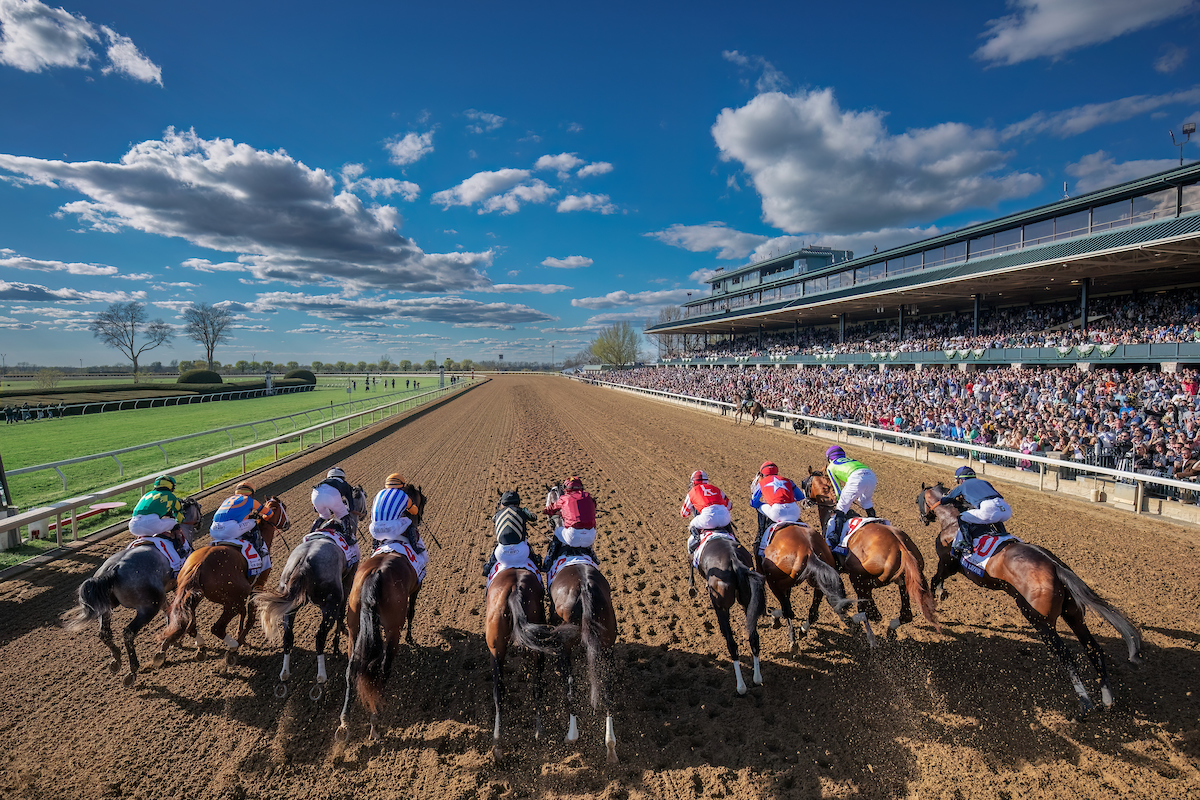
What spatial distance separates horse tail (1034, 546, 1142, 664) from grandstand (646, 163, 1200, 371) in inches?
554

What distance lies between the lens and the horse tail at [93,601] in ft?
11.5

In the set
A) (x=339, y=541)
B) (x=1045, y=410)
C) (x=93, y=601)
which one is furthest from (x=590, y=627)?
(x=1045, y=410)

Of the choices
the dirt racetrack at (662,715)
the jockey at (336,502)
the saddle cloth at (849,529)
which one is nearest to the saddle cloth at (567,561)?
the dirt racetrack at (662,715)

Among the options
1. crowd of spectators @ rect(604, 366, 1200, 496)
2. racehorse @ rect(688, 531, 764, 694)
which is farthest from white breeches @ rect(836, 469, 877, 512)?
crowd of spectators @ rect(604, 366, 1200, 496)

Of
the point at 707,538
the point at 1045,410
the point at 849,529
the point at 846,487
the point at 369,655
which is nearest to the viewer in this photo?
the point at 369,655

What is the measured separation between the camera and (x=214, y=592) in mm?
3855

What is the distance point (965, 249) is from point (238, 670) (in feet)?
103

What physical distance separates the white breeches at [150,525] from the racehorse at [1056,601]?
682 centimetres

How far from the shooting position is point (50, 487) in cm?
967

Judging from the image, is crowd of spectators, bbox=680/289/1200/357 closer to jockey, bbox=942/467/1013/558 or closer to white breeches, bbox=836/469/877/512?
jockey, bbox=942/467/1013/558

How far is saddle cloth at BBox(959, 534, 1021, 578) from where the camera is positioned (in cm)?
384

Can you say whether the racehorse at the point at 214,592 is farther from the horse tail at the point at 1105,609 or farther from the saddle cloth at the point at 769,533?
the horse tail at the point at 1105,609

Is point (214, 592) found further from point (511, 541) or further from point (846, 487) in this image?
point (846, 487)

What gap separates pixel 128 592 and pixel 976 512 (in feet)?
22.5
